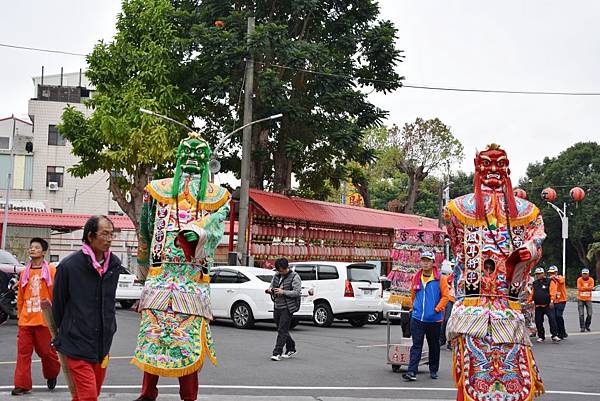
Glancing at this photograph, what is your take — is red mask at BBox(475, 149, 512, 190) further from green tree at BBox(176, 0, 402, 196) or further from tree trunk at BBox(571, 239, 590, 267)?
tree trunk at BBox(571, 239, 590, 267)

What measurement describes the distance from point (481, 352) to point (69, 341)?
3198 millimetres

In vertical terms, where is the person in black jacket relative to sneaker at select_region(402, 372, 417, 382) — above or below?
above

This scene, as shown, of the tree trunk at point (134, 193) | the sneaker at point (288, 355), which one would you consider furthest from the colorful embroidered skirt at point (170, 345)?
the tree trunk at point (134, 193)

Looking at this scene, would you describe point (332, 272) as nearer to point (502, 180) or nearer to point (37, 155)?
point (502, 180)

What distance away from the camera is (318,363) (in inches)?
523

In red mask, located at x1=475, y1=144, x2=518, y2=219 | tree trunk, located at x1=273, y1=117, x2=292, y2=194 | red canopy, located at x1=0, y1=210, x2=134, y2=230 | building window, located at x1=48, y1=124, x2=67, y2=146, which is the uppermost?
building window, located at x1=48, y1=124, x2=67, y2=146

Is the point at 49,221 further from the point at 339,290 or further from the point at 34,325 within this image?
the point at 34,325

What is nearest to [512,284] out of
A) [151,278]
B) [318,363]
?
[151,278]

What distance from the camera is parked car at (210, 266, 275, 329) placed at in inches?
795

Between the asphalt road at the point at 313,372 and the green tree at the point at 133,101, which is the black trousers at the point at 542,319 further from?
the green tree at the point at 133,101

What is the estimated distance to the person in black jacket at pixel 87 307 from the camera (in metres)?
6.20

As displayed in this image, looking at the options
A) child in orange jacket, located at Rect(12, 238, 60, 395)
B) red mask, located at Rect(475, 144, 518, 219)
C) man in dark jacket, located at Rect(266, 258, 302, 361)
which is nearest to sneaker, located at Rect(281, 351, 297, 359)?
man in dark jacket, located at Rect(266, 258, 302, 361)

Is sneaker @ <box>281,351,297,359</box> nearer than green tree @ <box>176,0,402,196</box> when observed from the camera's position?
Yes

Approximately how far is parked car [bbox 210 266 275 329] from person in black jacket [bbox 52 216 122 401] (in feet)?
44.9
